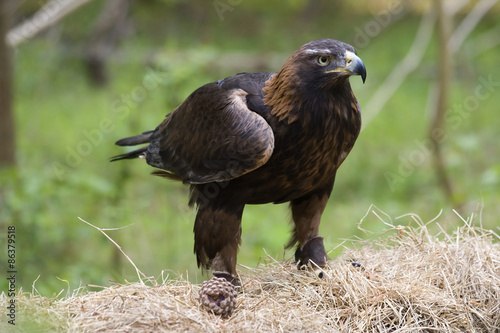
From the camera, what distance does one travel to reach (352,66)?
3180 millimetres

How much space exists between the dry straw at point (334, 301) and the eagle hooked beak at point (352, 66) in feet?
3.49

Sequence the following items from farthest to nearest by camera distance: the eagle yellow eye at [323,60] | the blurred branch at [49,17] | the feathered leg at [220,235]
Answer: the blurred branch at [49,17] < the feathered leg at [220,235] < the eagle yellow eye at [323,60]

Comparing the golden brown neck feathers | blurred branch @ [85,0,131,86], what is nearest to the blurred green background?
blurred branch @ [85,0,131,86]

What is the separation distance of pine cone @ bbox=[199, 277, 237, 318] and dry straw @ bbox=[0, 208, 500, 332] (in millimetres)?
35

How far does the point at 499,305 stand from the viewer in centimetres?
312

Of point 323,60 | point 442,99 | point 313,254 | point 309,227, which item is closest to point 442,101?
point 442,99

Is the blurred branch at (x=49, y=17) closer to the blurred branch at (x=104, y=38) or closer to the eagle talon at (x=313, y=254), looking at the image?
the eagle talon at (x=313, y=254)

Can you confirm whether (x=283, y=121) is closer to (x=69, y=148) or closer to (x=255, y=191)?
(x=255, y=191)

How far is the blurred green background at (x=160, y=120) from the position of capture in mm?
5625

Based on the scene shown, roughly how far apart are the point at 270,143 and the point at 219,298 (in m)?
0.85

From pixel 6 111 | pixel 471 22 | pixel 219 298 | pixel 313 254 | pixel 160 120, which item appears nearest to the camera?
pixel 219 298

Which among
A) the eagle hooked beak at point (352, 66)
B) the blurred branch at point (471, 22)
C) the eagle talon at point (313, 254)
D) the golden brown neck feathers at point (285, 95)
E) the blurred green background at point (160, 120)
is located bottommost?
the blurred green background at point (160, 120)

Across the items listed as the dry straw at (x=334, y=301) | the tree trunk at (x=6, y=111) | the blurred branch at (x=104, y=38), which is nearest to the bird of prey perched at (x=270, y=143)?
the dry straw at (x=334, y=301)

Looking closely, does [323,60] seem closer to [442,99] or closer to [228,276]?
[228,276]
